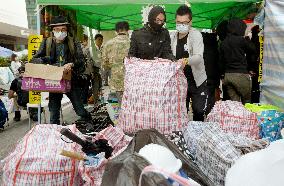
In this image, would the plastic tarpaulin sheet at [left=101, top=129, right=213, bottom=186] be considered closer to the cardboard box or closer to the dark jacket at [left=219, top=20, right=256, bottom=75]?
the cardboard box

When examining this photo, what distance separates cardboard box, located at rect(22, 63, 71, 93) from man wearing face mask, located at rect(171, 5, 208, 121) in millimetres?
1575

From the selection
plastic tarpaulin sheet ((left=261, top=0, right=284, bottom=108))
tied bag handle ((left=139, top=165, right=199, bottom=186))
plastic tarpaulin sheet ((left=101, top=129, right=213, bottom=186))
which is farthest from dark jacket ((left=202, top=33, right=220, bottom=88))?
tied bag handle ((left=139, top=165, right=199, bottom=186))

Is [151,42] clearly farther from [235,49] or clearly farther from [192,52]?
[235,49]

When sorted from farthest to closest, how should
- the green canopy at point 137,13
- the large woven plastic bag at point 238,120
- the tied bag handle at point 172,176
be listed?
the green canopy at point 137,13 < the large woven plastic bag at point 238,120 < the tied bag handle at point 172,176

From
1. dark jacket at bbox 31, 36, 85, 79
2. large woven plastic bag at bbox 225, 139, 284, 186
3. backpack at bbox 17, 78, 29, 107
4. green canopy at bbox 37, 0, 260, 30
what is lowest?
backpack at bbox 17, 78, 29, 107

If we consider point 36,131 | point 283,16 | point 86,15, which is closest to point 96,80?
point 86,15

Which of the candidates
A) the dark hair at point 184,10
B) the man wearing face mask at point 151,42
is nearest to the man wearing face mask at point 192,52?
the dark hair at point 184,10

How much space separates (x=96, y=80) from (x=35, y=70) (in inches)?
178

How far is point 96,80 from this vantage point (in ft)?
32.1

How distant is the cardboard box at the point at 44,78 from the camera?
5.27 meters

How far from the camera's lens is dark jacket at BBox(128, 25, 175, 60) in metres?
4.56

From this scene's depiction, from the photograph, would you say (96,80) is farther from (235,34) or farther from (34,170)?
(34,170)

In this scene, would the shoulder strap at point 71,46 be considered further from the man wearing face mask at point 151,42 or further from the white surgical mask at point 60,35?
the man wearing face mask at point 151,42

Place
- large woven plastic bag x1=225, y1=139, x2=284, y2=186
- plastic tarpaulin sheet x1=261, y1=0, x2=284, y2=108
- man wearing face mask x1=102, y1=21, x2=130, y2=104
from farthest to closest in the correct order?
man wearing face mask x1=102, y1=21, x2=130, y2=104 → plastic tarpaulin sheet x1=261, y1=0, x2=284, y2=108 → large woven plastic bag x1=225, y1=139, x2=284, y2=186
